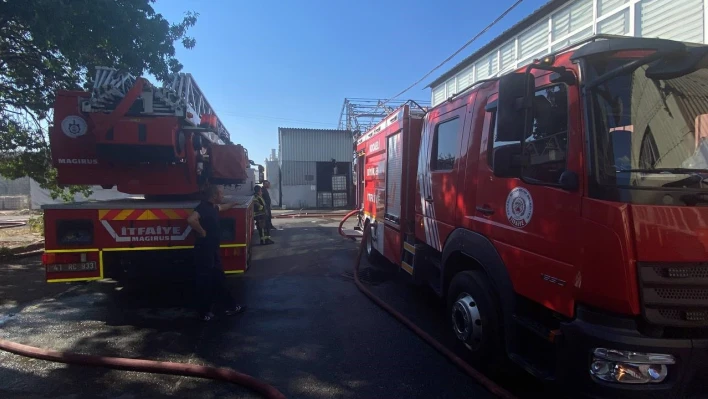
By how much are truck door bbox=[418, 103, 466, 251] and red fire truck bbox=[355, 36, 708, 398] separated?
67 centimetres

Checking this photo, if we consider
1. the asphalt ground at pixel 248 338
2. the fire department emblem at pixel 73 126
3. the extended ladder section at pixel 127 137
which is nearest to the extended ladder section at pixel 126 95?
the extended ladder section at pixel 127 137

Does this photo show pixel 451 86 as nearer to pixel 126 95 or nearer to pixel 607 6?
pixel 607 6

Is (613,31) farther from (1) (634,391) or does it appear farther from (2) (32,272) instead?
(2) (32,272)

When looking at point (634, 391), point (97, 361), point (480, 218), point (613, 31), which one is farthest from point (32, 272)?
point (613, 31)

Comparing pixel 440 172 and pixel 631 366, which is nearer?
pixel 631 366

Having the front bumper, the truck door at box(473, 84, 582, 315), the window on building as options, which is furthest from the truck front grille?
the window on building

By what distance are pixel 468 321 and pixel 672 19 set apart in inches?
262

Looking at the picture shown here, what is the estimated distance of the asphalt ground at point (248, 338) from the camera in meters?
3.66

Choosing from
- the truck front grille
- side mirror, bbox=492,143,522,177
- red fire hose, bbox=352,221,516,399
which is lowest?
red fire hose, bbox=352,221,516,399

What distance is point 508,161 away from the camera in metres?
3.14

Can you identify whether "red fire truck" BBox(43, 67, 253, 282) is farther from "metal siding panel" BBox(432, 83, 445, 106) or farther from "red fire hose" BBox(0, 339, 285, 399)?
"metal siding panel" BBox(432, 83, 445, 106)

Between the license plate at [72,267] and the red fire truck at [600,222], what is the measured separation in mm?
4640

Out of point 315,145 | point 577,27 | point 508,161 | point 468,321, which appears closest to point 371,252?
point 468,321

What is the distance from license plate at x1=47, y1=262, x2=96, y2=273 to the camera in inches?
207
